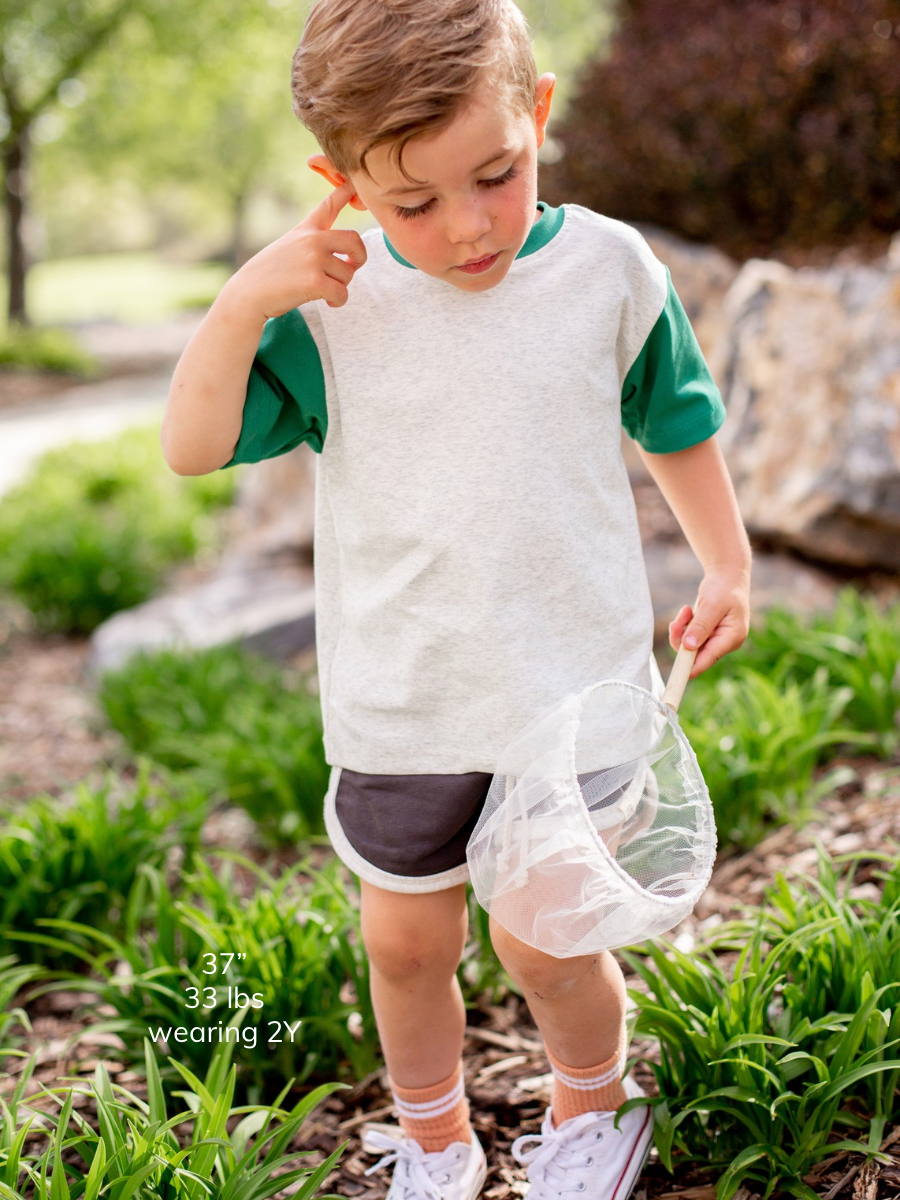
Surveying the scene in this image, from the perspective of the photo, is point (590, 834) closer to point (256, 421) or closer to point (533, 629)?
point (533, 629)

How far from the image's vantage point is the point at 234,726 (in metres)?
3.15

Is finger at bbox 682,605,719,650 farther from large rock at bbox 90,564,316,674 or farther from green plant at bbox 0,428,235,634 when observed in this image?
green plant at bbox 0,428,235,634

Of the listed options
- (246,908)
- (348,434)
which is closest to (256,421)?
(348,434)

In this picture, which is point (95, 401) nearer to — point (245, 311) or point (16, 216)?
point (16, 216)

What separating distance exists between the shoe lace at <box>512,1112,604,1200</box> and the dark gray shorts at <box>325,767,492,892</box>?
40 cm

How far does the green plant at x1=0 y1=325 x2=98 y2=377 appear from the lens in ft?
45.7

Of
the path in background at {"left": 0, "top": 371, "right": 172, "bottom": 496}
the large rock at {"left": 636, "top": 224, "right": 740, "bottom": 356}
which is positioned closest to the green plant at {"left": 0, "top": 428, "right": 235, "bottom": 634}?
the path in background at {"left": 0, "top": 371, "right": 172, "bottom": 496}

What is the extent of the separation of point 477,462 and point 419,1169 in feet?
3.37

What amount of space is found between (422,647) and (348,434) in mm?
298

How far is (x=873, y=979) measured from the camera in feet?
5.24

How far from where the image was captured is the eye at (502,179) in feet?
4.18

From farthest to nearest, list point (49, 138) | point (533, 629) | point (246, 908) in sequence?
point (49, 138) < point (246, 908) < point (533, 629)

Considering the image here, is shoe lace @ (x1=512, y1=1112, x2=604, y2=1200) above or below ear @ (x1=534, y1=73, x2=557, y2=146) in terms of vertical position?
below

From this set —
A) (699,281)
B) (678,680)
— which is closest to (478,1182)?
(678,680)
